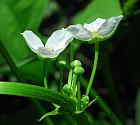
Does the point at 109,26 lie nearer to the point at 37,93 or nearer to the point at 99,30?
the point at 99,30

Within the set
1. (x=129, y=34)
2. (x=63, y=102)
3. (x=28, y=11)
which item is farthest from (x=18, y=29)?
(x=63, y=102)

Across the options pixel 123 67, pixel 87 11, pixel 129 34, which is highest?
pixel 87 11

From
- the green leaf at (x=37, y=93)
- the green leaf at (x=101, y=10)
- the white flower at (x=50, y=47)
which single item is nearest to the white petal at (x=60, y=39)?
the white flower at (x=50, y=47)

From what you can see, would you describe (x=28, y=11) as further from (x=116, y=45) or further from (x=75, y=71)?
(x=75, y=71)

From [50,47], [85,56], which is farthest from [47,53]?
[85,56]

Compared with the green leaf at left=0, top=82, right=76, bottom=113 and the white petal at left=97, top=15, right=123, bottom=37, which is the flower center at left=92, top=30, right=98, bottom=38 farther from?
the green leaf at left=0, top=82, right=76, bottom=113
